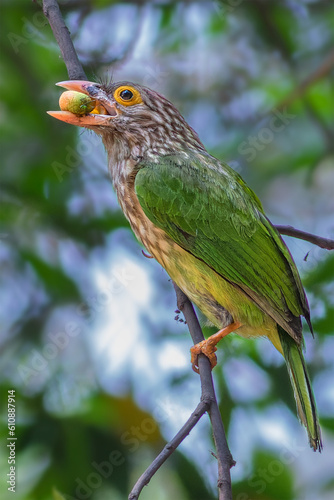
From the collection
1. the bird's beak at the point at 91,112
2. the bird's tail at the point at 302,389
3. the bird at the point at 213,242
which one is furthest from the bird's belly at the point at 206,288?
the bird's beak at the point at 91,112

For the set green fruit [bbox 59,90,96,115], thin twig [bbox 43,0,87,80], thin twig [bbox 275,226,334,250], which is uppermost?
thin twig [bbox 43,0,87,80]

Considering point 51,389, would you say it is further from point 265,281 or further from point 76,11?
point 76,11

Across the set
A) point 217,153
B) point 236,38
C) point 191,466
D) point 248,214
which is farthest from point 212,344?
point 236,38

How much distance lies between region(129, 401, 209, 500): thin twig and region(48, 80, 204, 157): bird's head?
1301 mm

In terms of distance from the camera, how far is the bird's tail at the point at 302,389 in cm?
259

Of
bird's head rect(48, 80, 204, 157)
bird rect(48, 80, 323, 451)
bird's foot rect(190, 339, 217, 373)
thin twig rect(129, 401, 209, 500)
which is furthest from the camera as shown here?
bird's head rect(48, 80, 204, 157)

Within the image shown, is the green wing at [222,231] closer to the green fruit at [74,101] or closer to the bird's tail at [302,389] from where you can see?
the bird's tail at [302,389]

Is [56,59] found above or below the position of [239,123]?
below

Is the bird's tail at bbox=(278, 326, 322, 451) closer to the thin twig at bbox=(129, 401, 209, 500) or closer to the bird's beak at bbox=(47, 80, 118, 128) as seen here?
the thin twig at bbox=(129, 401, 209, 500)

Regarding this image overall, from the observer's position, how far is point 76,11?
421cm

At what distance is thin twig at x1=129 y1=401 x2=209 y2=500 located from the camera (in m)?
1.83

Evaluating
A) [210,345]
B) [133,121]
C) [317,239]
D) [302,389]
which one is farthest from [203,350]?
[133,121]

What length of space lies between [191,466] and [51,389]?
83 cm

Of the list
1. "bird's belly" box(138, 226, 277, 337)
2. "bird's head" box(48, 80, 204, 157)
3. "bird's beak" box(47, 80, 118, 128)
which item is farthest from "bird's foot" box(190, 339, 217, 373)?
"bird's beak" box(47, 80, 118, 128)
